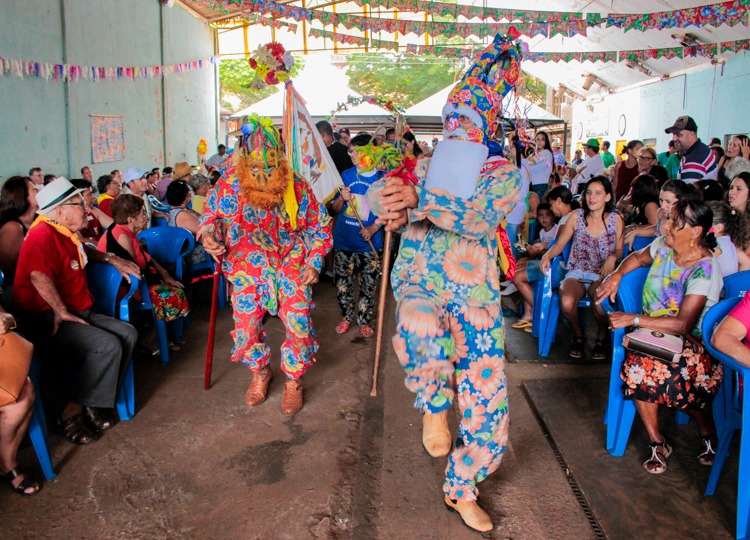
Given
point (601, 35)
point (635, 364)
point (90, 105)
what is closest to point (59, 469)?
point (635, 364)

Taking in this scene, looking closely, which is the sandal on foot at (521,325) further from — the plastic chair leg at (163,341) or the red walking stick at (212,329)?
the plastic chair leg at (163,341)

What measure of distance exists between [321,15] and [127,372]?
8074 mm

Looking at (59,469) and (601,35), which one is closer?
(59,469)

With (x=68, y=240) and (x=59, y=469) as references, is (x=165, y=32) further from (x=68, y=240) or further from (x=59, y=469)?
(x=59, y=469)

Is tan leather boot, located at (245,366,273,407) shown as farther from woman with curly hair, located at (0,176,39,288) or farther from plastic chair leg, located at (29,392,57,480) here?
woman with curly hair, located at (0,176,39,288)

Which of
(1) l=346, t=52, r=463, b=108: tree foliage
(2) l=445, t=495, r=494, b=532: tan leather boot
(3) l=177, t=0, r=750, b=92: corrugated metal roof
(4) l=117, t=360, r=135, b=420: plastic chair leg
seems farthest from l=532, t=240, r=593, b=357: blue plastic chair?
(1) l=346, t=52, r=463, b=108: tree foliage

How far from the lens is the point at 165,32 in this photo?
13875 millimetres

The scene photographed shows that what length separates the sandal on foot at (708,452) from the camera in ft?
10.1

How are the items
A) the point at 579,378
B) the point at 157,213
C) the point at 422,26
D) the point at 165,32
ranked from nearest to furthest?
1. the point at 579,378
2. the point at 157,213
3. the point at 422,26
4. the point at 165,32

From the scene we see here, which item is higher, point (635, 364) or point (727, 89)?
point (727, 89)

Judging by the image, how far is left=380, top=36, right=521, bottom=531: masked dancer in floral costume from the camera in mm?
2316

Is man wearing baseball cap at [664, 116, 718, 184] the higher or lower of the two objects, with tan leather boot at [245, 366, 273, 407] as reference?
higher

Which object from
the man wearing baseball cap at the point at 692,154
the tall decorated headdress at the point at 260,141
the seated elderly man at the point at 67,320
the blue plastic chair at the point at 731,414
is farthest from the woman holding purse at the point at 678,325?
the man wearing baseball cap at the point at 692,154

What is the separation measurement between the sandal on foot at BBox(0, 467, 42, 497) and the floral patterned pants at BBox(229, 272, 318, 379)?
1.31 meters
